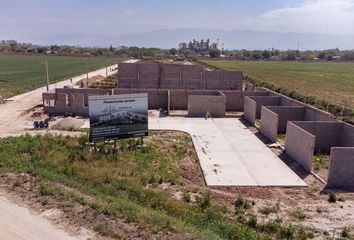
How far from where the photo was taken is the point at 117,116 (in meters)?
21.4

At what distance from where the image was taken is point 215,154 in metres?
21.6

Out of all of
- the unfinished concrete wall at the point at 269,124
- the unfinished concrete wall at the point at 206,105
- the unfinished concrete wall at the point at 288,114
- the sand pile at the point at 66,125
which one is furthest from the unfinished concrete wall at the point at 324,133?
the sand pile at the point at 66,125

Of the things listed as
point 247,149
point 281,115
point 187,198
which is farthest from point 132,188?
point 281,115

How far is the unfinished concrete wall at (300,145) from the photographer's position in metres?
19.1

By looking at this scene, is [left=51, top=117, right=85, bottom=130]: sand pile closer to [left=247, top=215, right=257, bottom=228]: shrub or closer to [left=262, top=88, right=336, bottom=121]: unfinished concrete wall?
[left=262, top=88, right=336, bottom=121]: unfinished concrete wall

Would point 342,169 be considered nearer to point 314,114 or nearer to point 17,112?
point 314,114

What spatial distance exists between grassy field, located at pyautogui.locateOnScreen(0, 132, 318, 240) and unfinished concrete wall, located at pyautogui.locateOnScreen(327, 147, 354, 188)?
499cm

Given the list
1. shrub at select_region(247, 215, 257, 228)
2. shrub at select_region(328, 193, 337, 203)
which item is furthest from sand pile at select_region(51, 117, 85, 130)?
shrub at select_region(328, 193, 337, 203)

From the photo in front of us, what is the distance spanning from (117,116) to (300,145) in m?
9.91

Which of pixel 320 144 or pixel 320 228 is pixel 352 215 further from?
pixel 320 144

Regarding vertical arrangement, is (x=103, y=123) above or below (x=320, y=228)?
above

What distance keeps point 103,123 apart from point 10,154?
485cm

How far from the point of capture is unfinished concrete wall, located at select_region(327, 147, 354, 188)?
17.1 m

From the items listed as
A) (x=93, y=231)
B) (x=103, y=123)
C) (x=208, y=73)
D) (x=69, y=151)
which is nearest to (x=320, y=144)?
(x=103, y=123)
